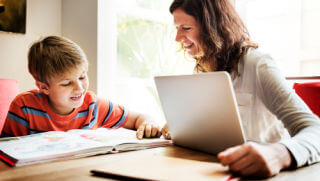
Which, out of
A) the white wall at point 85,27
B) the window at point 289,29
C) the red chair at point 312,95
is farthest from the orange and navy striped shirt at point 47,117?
the window at point 289,29

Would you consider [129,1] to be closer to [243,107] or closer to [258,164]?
[243,107]

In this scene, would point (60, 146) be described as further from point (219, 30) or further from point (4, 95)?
point (4, 95)

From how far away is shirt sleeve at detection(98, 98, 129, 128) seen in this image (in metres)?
1.53

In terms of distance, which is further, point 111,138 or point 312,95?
point 312,95

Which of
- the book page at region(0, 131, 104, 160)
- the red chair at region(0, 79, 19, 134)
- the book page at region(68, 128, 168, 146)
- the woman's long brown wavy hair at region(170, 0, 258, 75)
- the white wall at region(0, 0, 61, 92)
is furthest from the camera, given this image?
the white wall at region(0, 0, 61, 92)

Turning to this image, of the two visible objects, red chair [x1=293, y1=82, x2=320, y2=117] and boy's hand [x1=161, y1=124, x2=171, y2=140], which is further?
red chair [x1=293, y1=82, x2=320, y2=117]

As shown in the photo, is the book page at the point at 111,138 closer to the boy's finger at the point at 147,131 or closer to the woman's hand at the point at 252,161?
the boy's finger at the point at 147,131

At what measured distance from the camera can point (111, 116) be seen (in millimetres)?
1538

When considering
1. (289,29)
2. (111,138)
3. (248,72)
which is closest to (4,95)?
(111,138)

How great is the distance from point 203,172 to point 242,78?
0.59 meters

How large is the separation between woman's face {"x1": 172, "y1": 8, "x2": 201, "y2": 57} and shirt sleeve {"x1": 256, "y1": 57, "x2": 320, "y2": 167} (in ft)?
1.07

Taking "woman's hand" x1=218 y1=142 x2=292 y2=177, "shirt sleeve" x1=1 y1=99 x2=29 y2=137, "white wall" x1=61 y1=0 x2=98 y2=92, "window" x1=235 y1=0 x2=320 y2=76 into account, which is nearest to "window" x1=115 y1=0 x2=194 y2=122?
"white wall" x1=61 y1=0 x2=98 y2=92

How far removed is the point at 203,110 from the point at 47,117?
85 centimetres

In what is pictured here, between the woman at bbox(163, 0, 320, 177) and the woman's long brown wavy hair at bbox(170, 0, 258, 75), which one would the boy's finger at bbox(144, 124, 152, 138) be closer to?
the woman at bbox(163, 0, 320, 177)
